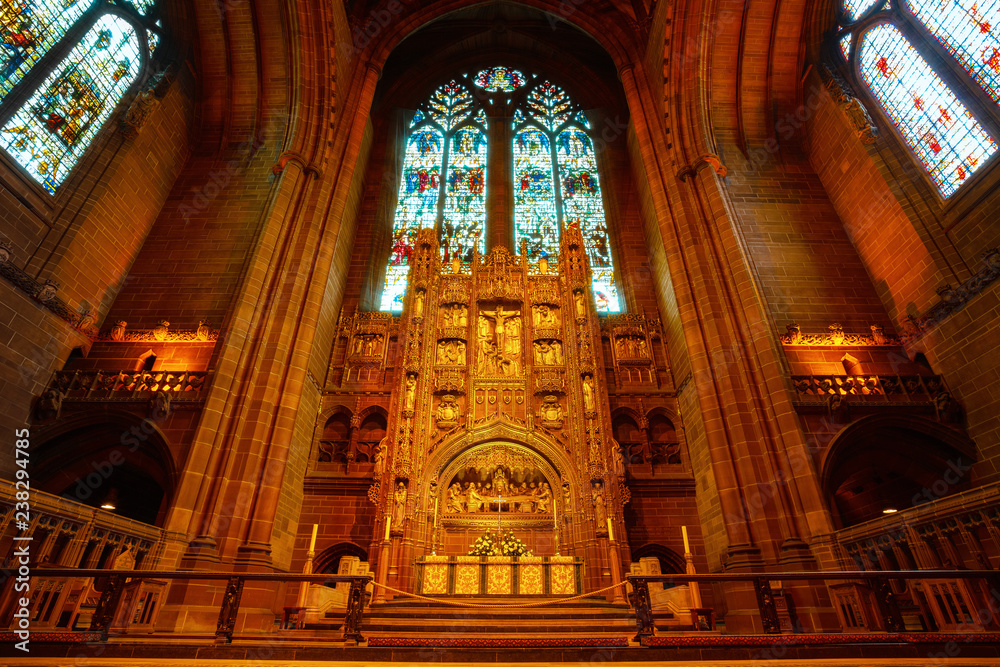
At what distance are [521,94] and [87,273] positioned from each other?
58.7ft

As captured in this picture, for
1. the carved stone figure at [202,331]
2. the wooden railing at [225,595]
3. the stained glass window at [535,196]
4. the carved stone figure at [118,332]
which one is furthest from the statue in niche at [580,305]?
the carved stone figure at [118,332]

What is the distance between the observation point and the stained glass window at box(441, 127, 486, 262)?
744 inches

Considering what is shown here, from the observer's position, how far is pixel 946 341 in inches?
475

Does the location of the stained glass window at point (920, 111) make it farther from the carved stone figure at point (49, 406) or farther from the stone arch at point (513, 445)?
the carved stone figure at point (49, 406)

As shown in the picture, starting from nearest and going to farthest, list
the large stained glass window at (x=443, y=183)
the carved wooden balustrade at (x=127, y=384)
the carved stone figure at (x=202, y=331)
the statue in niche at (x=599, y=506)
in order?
the carved wooden balustrade at (x=127, y=384)
the statue in niche at (x=599, y=506)
the carved stone figure at (x=202, y=331)
the large stained glass window at (x=443, y=183)

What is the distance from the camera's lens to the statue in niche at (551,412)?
544 inches

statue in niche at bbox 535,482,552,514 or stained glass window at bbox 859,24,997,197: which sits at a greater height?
stained glass window at bbox 859,24,997,197

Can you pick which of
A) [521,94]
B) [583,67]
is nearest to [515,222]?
[521,94]

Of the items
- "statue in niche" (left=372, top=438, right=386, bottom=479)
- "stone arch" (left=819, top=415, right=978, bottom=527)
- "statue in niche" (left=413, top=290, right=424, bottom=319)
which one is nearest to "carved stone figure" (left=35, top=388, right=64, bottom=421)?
"statue in niche" (left=372, top=438, right=386, bottom=479)

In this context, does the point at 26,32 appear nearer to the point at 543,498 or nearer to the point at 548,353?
the point at 548,353

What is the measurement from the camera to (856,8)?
15961 mm

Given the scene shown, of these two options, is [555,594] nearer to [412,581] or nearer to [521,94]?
[412,581]

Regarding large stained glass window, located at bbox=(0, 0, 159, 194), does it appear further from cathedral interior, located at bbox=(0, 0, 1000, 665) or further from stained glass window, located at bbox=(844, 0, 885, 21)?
stained glass window, located at bbox=(844, 0, 885, 21)

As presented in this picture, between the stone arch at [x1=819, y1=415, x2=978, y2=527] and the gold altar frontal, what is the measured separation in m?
5.47
